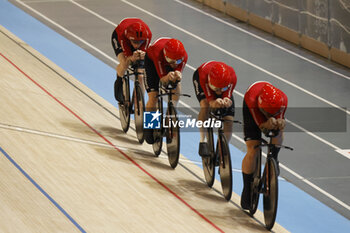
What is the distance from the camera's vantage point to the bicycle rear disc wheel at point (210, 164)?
6.68 m

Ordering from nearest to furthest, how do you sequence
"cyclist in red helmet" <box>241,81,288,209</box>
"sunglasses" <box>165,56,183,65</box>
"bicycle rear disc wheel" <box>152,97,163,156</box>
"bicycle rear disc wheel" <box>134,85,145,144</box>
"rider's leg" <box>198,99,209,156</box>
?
"cyclist in red helmet" <box>241,81,288,209</box>, "rider's leg" <box>198,99,209,156</box>, "sunglasses" <box>165,56,183,65</box>, "bicycle rear disc wheel" <box>152,97,163,156</box>, "bicycle rear disc wheel" <box>134,85,145,144</box>

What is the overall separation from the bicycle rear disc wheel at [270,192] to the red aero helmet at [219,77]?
2.44 feet

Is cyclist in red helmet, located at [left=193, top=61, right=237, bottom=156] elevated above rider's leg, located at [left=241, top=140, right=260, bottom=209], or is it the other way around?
cyclist in red helmet, located at [left=193, top=61, right=237, bottom=156]

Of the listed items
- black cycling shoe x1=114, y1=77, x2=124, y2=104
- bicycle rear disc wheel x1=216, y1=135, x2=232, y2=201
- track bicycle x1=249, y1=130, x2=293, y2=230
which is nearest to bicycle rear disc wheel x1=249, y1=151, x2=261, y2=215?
track bicycle x1=249, y1=130, x2=293, y2=230

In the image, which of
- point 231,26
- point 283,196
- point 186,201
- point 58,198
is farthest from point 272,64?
point 58,198

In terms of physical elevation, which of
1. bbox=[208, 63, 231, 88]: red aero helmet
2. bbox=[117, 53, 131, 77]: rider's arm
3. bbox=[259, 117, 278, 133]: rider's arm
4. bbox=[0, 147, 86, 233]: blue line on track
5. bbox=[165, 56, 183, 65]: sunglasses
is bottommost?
bbox=[0, 147, 86, 233]: blue line on track

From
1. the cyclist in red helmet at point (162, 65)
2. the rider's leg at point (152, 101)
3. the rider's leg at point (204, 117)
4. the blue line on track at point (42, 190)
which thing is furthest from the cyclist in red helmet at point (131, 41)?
the blue line on track at point (42, 190)

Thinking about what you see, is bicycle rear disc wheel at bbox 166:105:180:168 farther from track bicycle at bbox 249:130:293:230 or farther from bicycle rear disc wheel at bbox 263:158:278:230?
bicycle rear disc wheel at bbox 263:158:278:230

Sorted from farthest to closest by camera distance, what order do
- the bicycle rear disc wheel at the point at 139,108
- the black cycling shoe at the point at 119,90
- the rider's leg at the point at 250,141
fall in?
the black cycling shoe at the point at 119,90
the bicycle rear disc wheel at the point at 139,108
the rider's leg at the point at 250,141

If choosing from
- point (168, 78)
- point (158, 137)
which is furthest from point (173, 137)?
point (168, 78)

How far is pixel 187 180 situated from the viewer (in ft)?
23.3

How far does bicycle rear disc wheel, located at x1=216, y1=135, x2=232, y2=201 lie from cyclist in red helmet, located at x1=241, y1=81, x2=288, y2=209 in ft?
0.67

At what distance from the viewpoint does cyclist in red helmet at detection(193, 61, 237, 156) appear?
20.3 ft

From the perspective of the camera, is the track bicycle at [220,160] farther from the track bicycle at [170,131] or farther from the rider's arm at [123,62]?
the rider's arm at [123,62]
